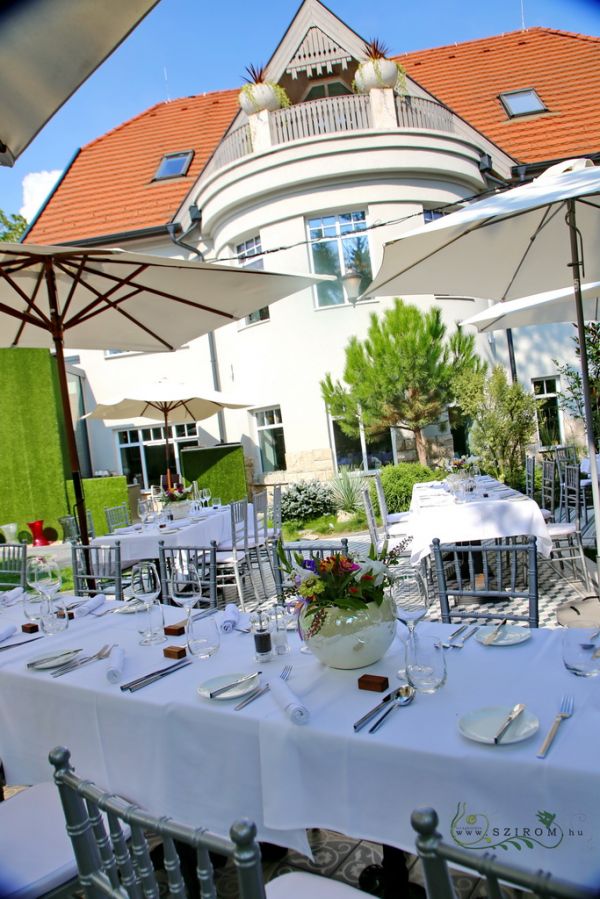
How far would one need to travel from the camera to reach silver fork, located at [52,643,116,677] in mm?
2518

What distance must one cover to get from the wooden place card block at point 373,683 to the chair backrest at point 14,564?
3.20 meters

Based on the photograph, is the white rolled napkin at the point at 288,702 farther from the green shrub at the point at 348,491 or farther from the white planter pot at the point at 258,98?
the white planter pot at the point at 258,98

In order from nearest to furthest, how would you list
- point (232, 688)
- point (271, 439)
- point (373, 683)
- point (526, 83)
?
point (373, 683), point (232, 688), point (271, 439), point (526, 83)

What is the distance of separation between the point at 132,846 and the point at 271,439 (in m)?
12.3

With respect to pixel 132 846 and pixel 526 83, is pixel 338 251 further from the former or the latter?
pixel 132 846

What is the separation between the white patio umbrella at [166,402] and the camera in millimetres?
9102

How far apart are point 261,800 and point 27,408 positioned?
10559 mm

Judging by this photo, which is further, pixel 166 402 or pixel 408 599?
pixel 166 402

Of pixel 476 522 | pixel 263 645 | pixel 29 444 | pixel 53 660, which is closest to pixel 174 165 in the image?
pixel 29 444

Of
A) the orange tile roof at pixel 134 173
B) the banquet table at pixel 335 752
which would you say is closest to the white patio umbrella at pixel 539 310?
the banquet table at pixel 335 752

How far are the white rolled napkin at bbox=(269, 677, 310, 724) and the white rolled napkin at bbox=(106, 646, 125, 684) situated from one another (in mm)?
661

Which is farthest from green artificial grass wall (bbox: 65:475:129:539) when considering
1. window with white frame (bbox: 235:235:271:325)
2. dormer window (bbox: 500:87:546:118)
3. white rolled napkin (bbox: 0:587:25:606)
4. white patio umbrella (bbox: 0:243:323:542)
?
dormer window (bbox: 500:87:546:118)

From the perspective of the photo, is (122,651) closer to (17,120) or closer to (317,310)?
(17,120)

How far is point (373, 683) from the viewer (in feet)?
6.68
